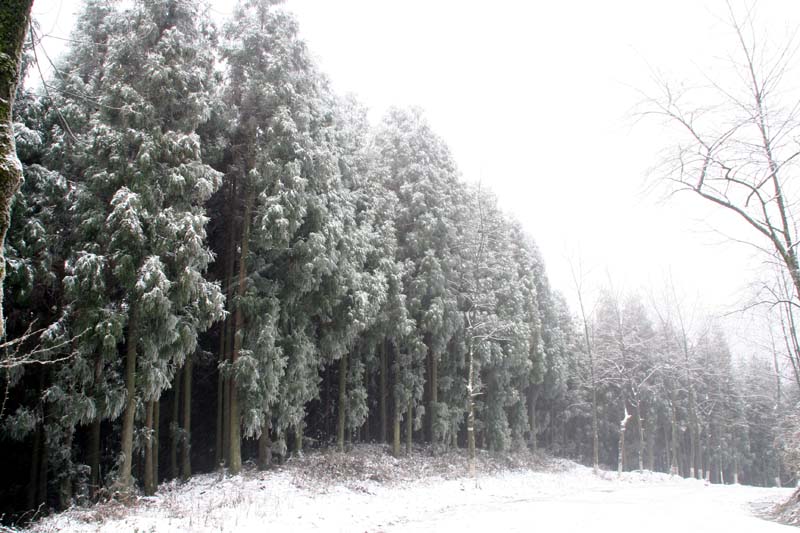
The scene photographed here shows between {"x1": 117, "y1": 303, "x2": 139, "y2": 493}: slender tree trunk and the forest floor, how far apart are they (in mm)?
712

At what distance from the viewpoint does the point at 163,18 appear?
12070 mm

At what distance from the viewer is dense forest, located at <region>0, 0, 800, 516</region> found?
32.8 ft

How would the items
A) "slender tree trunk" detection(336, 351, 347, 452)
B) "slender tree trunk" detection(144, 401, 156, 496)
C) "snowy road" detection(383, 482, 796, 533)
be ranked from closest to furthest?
"snowy road" detection(383, 482, 796, 533)
"slender tree trunk" detection(144, 401, 156, 496)
"slender tree trunk" detection(336, 351, 347, 452)

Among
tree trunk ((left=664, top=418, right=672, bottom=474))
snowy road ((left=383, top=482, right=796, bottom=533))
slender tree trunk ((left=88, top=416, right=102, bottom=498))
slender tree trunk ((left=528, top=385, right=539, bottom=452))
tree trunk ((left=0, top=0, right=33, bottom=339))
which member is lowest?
tree trunk ((left=664, top=418, right=672, bottom=474))

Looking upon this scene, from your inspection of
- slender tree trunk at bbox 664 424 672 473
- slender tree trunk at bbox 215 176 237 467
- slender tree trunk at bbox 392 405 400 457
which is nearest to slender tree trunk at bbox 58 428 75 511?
slender tree trunk at bbox 215 176 237 467

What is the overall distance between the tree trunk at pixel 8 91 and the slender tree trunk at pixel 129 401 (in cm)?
772

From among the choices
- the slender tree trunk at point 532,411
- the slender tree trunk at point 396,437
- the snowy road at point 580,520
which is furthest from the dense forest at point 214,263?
the slender tree trunk at point 532,411

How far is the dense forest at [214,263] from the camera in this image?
32.8 feet

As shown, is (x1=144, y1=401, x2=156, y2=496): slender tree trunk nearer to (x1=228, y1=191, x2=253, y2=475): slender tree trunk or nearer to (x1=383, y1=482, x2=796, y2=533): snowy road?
(x1=228, y1=191, x2=253, y2=475): slender tree trunk

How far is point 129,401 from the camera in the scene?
33.2ft

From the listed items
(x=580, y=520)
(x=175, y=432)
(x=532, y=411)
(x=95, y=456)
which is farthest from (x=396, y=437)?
(x=532, y=411)

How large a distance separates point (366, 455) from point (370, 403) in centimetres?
560

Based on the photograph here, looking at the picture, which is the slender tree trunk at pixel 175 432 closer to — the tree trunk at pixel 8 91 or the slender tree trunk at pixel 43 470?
the slender tree trunk at pixel 43 470

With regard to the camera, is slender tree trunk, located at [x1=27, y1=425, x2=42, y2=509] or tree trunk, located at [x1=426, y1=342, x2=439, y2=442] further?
tree trunk, located at [x1=426, y1=342, x2=439, y2=442]
